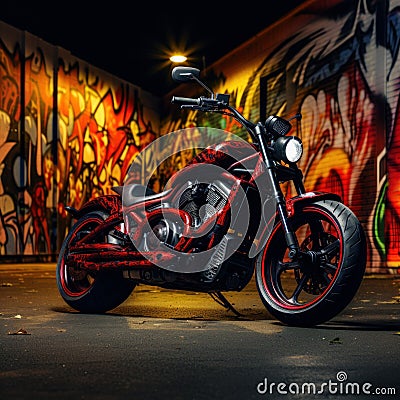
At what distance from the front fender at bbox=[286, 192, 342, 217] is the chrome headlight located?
28cm

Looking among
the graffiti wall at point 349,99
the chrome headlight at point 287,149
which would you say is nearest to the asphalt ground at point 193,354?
the chrome headlight at point 287,149

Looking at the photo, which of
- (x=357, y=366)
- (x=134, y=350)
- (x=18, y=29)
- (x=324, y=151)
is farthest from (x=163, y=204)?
(x=18, y=29)

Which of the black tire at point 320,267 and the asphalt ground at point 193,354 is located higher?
the black tire at point 320,267

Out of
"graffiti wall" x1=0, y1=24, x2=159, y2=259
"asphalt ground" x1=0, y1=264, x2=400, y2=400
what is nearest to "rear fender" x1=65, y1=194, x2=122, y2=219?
"asphalt ground" x1=0, y1=264, x2=400, y2=400

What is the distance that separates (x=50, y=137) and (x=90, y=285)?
14.9 metres

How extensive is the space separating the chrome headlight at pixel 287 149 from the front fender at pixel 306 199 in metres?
0.28

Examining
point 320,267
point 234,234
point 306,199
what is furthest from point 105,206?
point 320,267

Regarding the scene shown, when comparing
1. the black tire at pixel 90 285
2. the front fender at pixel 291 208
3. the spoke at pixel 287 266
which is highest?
the front fender at pixel 291 208

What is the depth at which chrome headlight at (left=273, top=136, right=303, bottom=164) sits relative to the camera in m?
5.59

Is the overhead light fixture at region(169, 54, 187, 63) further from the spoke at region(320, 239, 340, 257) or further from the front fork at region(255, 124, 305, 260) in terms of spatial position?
the spoke at region(320, 239, 340, 257)

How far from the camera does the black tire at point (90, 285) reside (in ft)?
21.8

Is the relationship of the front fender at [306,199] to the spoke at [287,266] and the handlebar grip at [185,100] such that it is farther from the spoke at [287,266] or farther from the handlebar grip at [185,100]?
the handlebar grip at [185,100]

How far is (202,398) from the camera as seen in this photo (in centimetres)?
316

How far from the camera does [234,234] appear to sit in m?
5.80
